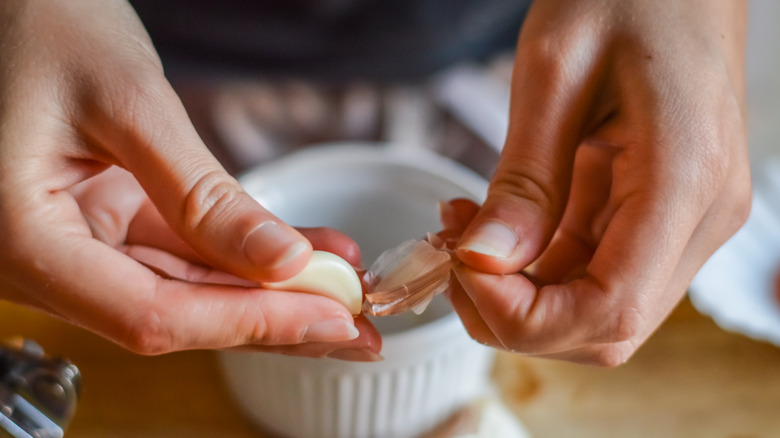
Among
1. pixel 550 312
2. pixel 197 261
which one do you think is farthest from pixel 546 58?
pixel 197 261

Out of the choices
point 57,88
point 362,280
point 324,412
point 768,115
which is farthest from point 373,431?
point 768,115

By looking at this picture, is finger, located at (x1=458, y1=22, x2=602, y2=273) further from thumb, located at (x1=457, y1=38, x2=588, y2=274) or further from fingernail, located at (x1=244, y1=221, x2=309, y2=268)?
fingernail, located at (x1=244, y1=221, x2=309, y2=268)

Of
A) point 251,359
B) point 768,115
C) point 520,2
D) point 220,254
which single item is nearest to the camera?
point 220,254

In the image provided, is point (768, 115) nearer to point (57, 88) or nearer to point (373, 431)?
point (373, 431)

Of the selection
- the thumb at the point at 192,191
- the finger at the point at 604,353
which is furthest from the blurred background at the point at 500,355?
the thumb at the point at 192,191

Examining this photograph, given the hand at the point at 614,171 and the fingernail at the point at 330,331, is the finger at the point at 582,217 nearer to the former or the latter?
the hand at the point at 614,171

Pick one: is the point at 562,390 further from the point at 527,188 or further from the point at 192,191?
the point at 192,191
